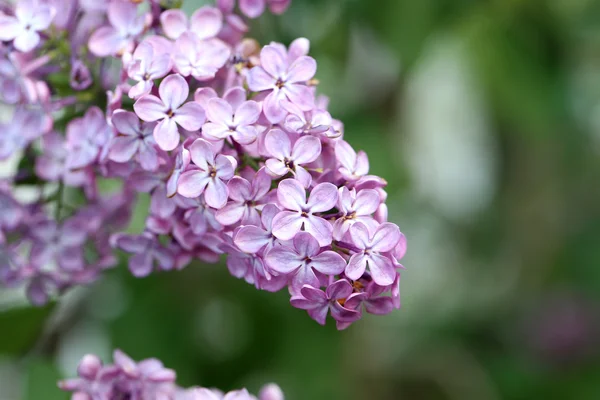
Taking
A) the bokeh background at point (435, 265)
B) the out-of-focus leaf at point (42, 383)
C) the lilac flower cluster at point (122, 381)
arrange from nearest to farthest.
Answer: the lilac flower cluster at point (122, 381) → the out-of-focus leaf at point (42, 383) → the bokeh background at point (435, 265)

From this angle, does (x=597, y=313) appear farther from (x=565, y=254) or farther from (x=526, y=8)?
(x=526, y=8)

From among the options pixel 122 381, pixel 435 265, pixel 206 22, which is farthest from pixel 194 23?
pixel 435 265

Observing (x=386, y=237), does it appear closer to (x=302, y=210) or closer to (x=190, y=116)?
(x=302, y=210)

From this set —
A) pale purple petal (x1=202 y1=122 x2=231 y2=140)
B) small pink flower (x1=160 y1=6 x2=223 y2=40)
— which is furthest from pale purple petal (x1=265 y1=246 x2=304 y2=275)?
small pink flower (x1=160 y1=6 x2=223 y2=40)

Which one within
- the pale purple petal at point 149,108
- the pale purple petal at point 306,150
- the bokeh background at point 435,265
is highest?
the pale purple petal at point 306,150

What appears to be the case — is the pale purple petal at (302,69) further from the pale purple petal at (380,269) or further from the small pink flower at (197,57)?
the pale purple petal at (380,269)

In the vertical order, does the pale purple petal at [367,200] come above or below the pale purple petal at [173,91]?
above

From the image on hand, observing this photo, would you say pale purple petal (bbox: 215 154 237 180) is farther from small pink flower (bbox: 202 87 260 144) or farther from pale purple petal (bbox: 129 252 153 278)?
pale purple petal (bbox: 129 252 153 278)

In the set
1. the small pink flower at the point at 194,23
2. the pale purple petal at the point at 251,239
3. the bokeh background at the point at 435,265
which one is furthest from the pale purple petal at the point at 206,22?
the bokeh background at the point at 435,265
